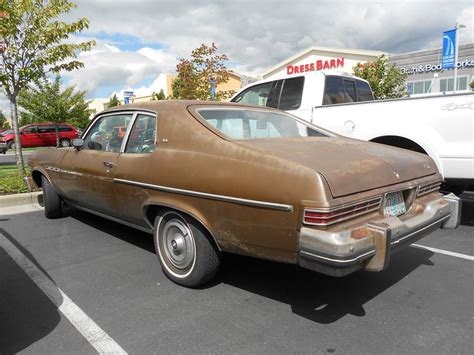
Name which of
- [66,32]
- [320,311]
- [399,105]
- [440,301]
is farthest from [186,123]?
[66,32]

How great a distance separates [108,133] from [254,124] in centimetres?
175

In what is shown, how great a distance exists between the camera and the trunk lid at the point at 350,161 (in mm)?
2611

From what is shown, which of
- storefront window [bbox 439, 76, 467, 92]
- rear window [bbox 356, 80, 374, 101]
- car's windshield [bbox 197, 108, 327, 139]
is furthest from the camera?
storefront window [bbox 439, 76, 467, 92]

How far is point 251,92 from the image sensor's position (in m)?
7.34

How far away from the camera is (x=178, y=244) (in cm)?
339

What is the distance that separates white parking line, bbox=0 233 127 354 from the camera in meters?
2.61

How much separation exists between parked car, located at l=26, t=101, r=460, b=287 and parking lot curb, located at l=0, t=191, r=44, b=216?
→ 2954mm

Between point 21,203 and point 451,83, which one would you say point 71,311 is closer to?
point 21,203

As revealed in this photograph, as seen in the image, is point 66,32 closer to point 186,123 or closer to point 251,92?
point 251,92

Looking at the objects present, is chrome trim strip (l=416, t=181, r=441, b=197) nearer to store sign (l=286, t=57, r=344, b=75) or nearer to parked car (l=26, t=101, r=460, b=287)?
parked car (l=26, t=101, r=460, b=287)

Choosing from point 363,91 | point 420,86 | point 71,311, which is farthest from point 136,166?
point 420,86

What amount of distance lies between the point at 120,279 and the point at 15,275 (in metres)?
1.09

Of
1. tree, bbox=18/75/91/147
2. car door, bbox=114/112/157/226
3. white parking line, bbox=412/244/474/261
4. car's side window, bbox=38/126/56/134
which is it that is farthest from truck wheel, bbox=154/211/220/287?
car's side window, bbox=38/126/56/134

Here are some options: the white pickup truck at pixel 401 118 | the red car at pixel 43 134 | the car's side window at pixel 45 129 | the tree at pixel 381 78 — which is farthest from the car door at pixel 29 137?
the white pickup truck at pixel 401 118
